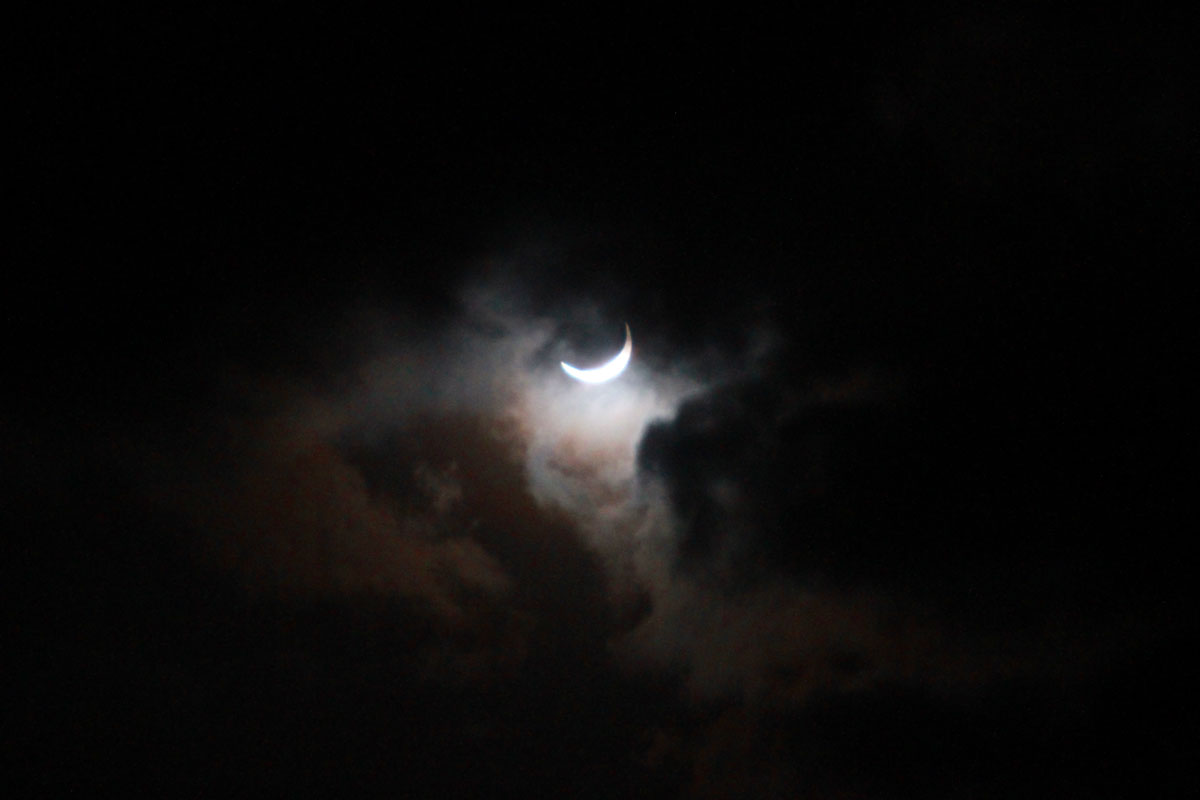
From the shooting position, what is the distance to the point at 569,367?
1923 cm

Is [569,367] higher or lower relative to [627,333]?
lower

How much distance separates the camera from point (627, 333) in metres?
19.6

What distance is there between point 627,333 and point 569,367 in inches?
99.8
